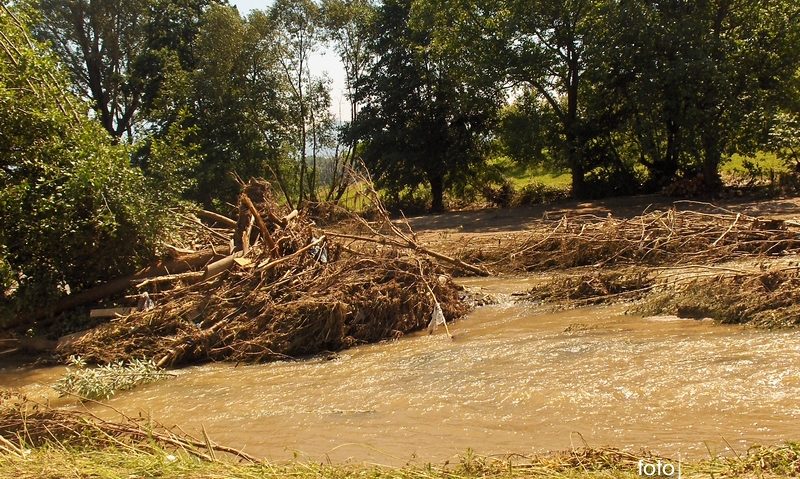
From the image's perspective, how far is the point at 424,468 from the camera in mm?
4160

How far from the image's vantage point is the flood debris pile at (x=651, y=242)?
1048cm

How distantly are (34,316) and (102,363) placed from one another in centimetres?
191

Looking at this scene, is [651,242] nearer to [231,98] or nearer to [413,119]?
[413,119]

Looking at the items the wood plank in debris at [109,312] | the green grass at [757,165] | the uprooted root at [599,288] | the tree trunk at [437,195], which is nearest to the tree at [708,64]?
the green grass at [757,165]

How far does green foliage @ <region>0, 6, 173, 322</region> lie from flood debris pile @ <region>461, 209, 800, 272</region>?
6.39 meters

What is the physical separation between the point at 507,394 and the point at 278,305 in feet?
11.5

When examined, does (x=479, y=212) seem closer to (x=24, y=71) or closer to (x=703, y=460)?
(x=24, y=71)

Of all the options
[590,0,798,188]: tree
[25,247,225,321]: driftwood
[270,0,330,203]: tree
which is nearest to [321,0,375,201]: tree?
[270,0,330,203]: tree

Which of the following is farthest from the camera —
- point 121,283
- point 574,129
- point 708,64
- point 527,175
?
point 527,175

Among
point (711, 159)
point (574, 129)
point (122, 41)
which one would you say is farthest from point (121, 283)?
point (122, 41)

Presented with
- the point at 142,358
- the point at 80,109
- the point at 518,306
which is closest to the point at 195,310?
the point at 142,358

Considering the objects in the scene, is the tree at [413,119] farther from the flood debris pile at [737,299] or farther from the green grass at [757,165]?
the flood debris pile at [737,299]

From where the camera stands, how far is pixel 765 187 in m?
18.4

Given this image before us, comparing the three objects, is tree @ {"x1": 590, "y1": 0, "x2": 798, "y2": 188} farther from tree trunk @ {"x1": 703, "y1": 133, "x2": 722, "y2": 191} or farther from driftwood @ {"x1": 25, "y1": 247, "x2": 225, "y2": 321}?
driftwood @ {"x1": 25, "y1": 247, "x2": 225, "y2": 321}
